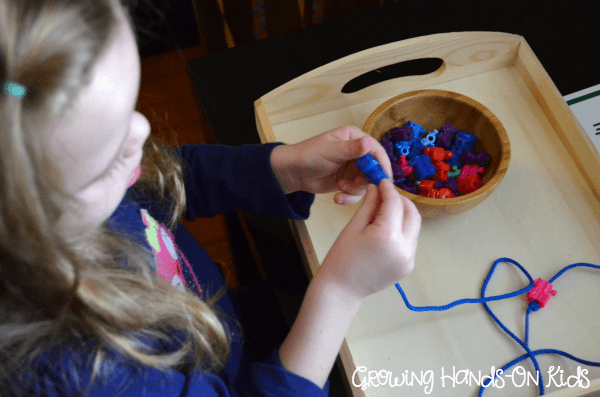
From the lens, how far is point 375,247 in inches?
20.3

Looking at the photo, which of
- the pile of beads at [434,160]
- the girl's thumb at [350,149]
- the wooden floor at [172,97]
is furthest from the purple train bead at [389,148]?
the wooden floor at [172,97]

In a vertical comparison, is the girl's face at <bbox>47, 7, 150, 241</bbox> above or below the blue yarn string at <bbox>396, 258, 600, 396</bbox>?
above

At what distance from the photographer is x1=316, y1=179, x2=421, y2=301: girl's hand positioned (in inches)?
20.3

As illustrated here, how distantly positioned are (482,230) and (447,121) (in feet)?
0.59

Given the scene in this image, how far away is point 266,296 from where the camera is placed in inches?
31.2

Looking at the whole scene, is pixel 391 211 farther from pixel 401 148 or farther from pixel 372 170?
pixel 401 148

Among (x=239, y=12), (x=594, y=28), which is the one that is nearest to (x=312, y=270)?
(x=594, y=28)

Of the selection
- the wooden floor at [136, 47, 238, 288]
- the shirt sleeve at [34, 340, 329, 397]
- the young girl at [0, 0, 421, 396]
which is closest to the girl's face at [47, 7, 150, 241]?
the young girl at [0, 0, 421, 396]

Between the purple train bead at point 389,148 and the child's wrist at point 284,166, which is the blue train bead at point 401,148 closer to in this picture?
the purple train bead at point 389,148

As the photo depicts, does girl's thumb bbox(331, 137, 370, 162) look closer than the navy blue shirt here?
No

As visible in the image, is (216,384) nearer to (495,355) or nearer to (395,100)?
(495,355)

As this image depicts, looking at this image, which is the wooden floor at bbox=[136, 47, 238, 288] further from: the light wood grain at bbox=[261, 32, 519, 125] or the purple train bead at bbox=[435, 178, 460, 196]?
the purple train bead at bbox=[435, 178, 460, 196]

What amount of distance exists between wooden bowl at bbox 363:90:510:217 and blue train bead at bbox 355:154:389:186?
0.17 ft

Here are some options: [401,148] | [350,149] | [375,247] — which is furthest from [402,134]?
[375,247]
